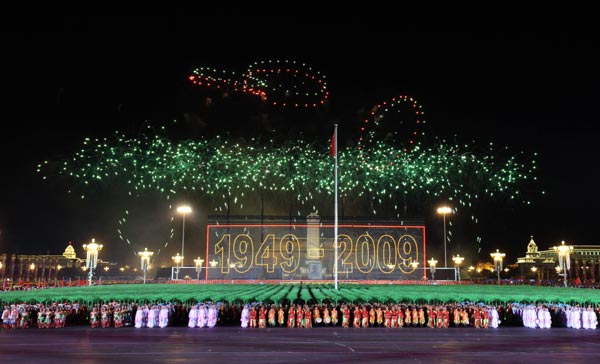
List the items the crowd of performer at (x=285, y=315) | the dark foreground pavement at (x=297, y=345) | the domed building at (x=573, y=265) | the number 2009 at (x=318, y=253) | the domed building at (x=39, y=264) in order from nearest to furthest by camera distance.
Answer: the dark foreground pavement at (x=297, y=345) → the crowd of performer at (x=285, y=315) → the number 2009 at (x=318, y=253) → the domed building at (x=573, y=265) → the domed building at (x=39, y=264)

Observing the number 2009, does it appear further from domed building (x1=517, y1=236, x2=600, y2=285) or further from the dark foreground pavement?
domed building (x1=517, y1=236, x2=600, y2=285)

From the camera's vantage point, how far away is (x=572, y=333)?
804 inches

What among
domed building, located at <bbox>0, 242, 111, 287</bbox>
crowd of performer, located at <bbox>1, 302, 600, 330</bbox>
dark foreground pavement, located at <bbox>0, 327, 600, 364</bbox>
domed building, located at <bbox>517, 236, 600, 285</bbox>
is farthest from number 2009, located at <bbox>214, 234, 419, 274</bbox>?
domed building, located at <bbox>0, 242, 111, 287</bbox>

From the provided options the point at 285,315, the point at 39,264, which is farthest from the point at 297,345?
the point at 39,264

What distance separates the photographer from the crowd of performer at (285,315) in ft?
71.6

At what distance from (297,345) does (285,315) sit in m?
5.97

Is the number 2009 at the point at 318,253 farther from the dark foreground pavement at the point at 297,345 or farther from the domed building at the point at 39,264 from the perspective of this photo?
the domed building at the point at 39,264

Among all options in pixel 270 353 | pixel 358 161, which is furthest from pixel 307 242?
pixel 270 353

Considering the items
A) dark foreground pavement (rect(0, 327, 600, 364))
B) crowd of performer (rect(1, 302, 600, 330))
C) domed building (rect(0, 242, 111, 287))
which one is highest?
domed building (rect(0, 242, 111, 287))

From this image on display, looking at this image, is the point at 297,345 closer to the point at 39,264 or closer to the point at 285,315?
the point at 285,315

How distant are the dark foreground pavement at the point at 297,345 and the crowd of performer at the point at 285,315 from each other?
813 mm

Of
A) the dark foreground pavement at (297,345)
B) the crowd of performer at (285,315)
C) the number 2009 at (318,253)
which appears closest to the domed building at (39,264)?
the number 2009 at (318,253)

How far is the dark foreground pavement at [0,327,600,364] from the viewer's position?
1415cm

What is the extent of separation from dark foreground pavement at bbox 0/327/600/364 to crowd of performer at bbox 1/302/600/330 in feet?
2.67
